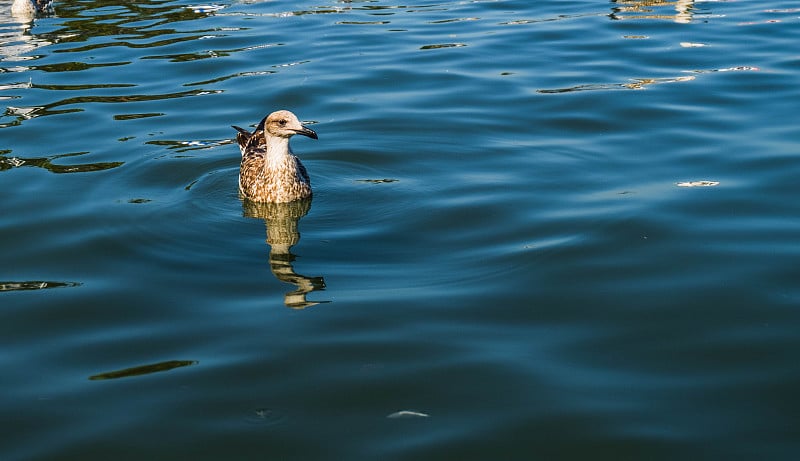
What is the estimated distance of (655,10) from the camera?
20.5m

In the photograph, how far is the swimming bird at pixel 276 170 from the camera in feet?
37.2

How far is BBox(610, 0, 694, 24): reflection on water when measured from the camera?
65.4ft

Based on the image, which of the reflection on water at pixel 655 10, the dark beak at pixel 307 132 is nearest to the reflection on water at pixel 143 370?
the dark beak at pixel 307 132

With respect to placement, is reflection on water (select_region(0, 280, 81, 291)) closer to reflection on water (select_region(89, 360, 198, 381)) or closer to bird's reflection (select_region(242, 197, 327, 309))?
bird's reflection (select_region(242, 197, 327, 309))

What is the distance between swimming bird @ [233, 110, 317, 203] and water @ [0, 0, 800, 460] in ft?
0.64

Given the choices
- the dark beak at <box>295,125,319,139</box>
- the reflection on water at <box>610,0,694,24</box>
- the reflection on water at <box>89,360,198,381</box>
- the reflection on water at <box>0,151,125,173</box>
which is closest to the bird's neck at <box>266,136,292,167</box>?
the dark beak at <box>295,125,319,139</box>

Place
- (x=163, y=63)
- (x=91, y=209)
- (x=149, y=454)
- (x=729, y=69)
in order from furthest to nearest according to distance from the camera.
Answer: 1. (x=163, y=63)
2. (x=729, y=69)
3. (x=91, y=209)
4. (x=149, y=454)

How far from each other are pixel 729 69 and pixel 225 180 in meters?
7.86

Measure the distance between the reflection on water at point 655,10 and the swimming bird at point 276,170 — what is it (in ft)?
33.9

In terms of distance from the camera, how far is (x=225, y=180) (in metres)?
12.3

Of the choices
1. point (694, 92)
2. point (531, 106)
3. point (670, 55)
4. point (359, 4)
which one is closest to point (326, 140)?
point (531, 106)

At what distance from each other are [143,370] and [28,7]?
1690 cm

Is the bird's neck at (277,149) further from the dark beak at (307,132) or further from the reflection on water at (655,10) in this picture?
the reflection on water at (655,10)

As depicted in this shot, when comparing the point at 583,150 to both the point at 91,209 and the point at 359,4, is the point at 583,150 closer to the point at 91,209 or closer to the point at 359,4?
the point at 91,209
